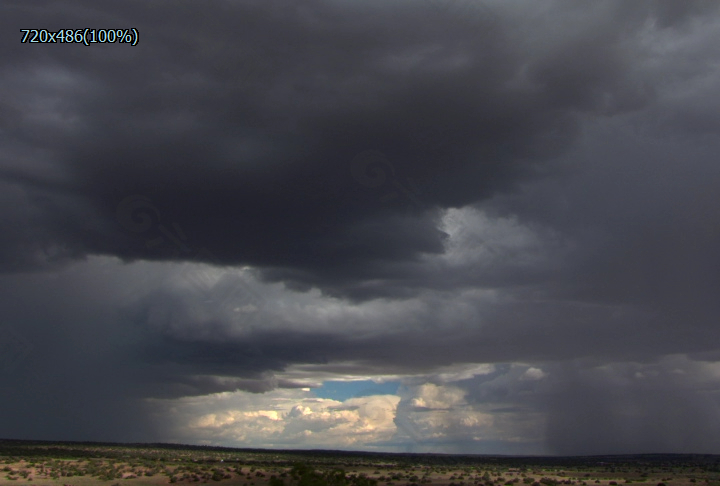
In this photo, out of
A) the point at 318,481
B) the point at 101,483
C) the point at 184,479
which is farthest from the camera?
the point at 184,479

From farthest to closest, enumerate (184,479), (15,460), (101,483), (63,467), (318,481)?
(15,460), (63,467), (184,479), (101,483), (318,481)

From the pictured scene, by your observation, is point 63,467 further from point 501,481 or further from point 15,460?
point 501,481

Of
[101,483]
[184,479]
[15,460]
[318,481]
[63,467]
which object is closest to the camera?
[318,481]

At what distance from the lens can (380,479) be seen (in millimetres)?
113312

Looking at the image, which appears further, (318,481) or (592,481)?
(592,481)

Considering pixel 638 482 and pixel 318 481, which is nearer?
pixel 318 481

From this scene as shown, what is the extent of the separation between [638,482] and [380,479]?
50494mm

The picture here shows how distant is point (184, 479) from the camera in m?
108

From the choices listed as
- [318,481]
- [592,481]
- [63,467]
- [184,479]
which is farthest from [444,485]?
[63,467]

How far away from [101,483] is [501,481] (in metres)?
72.6

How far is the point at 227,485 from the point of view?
103m

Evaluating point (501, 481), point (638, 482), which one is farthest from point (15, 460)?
point (638, 482)

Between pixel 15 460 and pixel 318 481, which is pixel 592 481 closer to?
pixel 318 481

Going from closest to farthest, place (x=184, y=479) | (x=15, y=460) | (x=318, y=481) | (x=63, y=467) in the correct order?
(x=318, y=481), (x=184, y=479), (x=63, y=467), (x=15, y=460)
